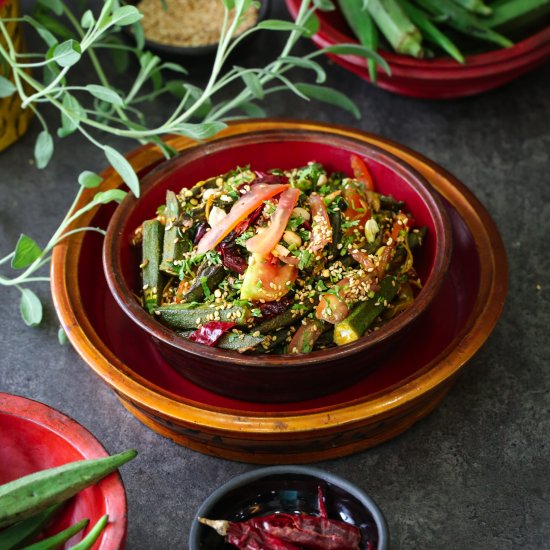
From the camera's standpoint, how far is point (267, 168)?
2.36 metres

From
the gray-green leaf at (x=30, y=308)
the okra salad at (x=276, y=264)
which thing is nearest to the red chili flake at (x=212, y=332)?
the okra salad at (x=276, y=264)

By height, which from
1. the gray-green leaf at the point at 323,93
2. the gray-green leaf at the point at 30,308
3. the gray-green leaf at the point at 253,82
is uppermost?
the gray-green leaf at the point at 253,82

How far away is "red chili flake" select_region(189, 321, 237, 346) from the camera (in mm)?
1909

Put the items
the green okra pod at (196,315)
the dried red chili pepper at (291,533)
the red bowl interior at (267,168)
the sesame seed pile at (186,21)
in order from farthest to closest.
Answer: the sesame seed pile at (186,21) < the red bowl interior at (267,168) < the green okra pod at (196,315) < the dried red chili pepper at (291,533)

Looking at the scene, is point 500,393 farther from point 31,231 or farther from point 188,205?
point 31,231

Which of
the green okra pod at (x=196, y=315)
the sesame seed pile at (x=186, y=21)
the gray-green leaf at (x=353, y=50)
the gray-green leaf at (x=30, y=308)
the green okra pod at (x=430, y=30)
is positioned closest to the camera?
the green okra pod at (x=196, y=315)

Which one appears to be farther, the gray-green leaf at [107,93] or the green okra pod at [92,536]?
the gray-green leaf at [107,93]

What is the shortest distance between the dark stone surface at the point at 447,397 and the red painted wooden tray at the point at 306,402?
0.27 feet

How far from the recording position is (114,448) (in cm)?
209

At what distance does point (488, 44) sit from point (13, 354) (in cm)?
180

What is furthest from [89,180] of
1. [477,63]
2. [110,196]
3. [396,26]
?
[477,63]

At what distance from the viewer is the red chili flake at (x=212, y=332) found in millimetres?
1909

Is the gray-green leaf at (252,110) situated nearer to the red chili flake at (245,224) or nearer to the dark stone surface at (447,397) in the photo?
the dark stone surface at (447,397)

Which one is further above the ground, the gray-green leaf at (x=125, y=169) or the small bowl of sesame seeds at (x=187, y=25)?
the gray-green leaf at (x=125, y=169)
